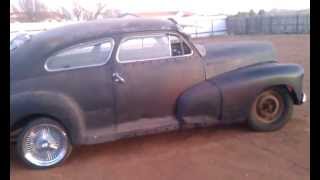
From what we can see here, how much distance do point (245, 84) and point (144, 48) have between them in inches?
58.8

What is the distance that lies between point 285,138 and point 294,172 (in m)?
1.12

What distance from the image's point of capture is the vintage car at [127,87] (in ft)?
16.2

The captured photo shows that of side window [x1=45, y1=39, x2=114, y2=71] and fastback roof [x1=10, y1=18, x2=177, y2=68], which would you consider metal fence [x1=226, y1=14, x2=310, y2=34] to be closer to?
fastback roof [x1=10, y1=18, x2=177, y2=68]

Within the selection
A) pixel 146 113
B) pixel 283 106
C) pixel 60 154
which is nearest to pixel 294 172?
pixel 283 106

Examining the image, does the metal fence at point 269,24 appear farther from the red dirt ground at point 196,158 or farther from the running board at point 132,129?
the running board at point 132,129

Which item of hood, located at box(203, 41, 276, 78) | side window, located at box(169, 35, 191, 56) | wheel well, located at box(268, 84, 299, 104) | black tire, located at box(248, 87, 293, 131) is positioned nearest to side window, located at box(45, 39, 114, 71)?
side window, located at box(169, 35, 191, 56)

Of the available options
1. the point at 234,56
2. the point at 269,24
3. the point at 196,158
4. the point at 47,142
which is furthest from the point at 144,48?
the point at 269,24

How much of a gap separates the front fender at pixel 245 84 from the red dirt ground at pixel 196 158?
1.33 ft

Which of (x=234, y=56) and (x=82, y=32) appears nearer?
(x=82, y=32)

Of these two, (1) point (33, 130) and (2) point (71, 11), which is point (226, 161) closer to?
(1) point (33, 130)

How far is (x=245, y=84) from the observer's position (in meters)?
5.65

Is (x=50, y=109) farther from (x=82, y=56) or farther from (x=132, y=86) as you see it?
(x=132, y=86)

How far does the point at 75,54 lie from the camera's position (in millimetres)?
5125
